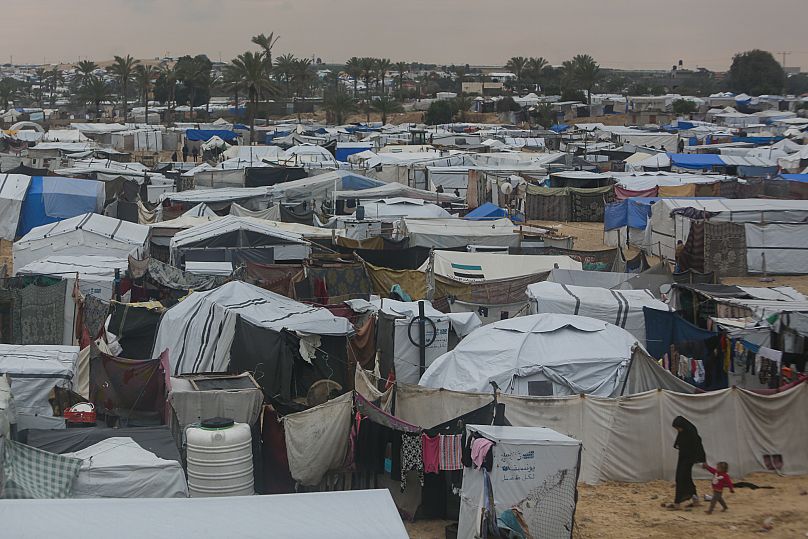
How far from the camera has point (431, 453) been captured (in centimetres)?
1162

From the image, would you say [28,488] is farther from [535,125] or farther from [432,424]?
[535,125]

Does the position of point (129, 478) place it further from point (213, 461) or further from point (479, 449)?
point (479, 449)

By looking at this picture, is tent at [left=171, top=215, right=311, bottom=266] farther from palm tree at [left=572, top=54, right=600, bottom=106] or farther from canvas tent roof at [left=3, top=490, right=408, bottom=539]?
palm tree at [left=572, top=54, right=600, bottom=106]

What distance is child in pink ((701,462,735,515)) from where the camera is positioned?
476 inches

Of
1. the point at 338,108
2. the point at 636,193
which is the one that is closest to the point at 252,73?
the point at 338,108

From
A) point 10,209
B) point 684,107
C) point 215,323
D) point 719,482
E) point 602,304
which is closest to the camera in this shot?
point 719,482

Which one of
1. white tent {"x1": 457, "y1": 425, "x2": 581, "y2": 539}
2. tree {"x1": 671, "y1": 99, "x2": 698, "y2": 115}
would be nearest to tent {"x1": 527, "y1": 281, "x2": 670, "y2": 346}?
white tent {"x1": 457, "y1": 425, "x2": 581, "y2": 539}

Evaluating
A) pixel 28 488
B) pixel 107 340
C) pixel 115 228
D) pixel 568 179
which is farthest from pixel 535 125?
pixel 28 488

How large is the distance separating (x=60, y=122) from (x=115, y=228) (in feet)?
243

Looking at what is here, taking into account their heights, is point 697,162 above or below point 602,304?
above

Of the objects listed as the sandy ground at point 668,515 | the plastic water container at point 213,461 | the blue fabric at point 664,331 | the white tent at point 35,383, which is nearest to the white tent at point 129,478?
the plastic water container at point 213,461

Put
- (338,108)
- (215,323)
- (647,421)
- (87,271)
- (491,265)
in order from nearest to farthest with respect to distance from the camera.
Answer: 1. (647,421)
2. (215,323)
3. (87,271)
4. (491,265)
5. (338,108)

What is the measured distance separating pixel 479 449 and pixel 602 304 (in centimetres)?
729

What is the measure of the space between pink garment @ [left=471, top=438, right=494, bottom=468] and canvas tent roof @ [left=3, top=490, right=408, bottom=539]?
163cm
